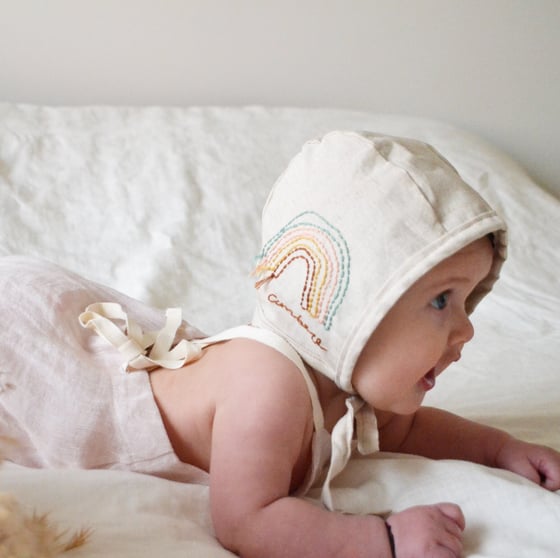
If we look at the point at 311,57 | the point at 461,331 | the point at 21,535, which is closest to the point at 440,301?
the point at 461,331

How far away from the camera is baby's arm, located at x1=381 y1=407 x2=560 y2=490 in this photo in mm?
952

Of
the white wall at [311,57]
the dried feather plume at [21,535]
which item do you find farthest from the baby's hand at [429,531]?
the white wall at [311,57]

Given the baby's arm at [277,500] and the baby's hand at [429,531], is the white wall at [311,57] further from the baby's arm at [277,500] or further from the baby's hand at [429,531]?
the baby's hand at [429,531]

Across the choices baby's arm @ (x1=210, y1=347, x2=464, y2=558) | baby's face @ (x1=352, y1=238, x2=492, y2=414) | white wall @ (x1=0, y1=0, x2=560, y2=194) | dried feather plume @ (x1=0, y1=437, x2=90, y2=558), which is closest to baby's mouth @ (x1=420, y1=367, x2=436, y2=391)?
baby's face @ (x1=352, y1=238, x2=492, y2=414)

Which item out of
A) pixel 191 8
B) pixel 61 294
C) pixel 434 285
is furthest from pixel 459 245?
pixel 191 8

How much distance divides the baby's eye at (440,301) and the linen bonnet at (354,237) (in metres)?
0.06

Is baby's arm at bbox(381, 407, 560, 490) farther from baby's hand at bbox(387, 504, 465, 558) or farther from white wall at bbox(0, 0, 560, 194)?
white wall at bbox(0, 0, 560, 194)

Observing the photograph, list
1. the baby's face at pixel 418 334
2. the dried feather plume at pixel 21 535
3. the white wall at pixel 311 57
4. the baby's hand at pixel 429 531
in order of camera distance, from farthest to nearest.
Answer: the white wall at pixel 311 57 < the baby's face at pixel 418 334 < the baby's hand at pixel 429 531 < the dried feather plume at pixel 21 535

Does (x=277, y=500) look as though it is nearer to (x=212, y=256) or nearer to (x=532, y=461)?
(x=532, y=461)

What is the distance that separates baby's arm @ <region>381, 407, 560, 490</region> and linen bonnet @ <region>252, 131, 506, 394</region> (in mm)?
168

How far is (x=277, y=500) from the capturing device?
2.65 feet

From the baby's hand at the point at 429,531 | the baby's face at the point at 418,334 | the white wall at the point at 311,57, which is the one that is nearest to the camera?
the baby's hand at the point at 429,531

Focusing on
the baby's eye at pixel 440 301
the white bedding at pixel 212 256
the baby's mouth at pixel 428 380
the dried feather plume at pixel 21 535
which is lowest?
the white bedding at pixel 212 256

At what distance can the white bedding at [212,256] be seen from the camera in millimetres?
779
